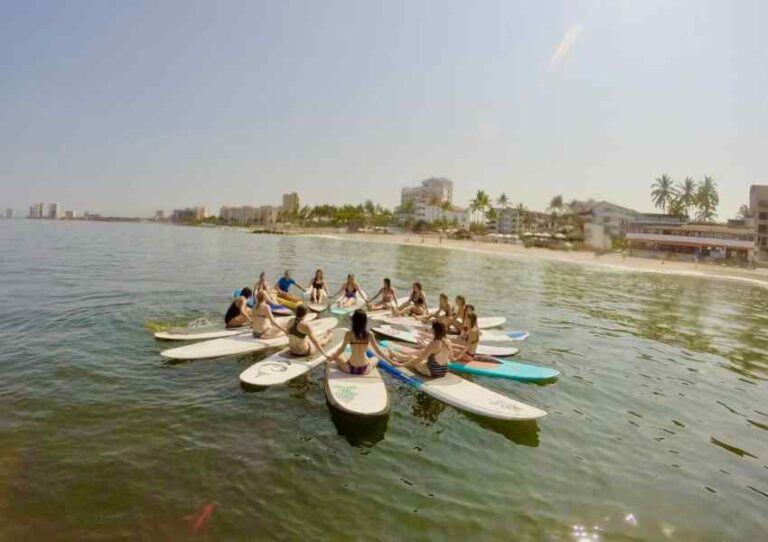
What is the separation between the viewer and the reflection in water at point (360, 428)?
28.5 feet

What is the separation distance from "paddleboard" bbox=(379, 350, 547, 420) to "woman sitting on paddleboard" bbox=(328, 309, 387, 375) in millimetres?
958

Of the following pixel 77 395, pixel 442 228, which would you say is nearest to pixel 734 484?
pixel 77 395

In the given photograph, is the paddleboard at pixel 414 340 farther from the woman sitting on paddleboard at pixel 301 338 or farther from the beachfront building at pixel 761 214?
the beachfront building at pixel 761 214

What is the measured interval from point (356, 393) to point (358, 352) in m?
1.26

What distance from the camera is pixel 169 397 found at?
10.2m

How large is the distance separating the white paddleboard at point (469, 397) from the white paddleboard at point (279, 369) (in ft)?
7.24

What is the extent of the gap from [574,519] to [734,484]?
3789 mm

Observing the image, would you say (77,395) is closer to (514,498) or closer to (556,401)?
(514,498)

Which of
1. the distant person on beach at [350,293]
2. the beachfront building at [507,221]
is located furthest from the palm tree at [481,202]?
the distant person on beach at [350,293]

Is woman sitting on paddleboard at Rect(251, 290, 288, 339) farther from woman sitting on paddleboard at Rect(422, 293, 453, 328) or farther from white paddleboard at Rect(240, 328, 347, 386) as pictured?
woman sitting on paddleboard at Rect(422, 293, 453, 328)

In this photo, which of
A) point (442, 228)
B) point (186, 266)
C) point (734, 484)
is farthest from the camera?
point (442, 228)

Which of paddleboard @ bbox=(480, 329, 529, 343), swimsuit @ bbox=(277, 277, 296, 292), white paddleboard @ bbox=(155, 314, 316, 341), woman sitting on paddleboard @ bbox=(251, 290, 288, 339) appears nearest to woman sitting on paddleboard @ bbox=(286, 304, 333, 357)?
woman sitting on paddleboard @ bbox=(251, 290, 288, 339)

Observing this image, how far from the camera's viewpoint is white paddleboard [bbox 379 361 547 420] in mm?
9266

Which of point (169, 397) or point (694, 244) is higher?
point (694, 244)
